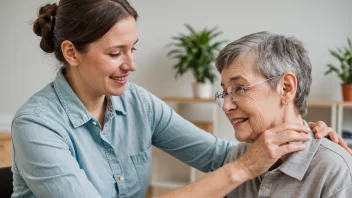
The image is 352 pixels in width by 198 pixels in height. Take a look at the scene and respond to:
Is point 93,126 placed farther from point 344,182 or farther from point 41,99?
point 344,182

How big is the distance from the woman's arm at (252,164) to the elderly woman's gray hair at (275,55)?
154 millimetres

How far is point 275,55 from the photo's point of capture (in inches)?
50.6

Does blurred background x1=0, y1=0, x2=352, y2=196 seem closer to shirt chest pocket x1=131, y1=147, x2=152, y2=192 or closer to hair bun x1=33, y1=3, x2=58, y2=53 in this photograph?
shirt chest pocket x1=131, y1=147, x2=152, y2=192

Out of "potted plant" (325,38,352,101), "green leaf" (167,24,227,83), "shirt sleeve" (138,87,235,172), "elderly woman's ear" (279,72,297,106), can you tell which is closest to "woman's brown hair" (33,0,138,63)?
"shirt sleeve" (138,87,235,172)

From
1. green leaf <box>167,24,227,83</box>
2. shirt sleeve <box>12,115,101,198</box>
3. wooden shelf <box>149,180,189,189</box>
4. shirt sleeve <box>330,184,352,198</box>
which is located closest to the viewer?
shirt sleeve <box>330,184,352,198</box>

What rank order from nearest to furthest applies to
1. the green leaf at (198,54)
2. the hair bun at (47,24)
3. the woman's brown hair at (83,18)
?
the woman's brown hair at (83,18)
the hair bun at (47,24)
the green leaf at (198,54)

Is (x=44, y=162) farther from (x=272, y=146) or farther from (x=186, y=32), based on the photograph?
(x=186, y=32)

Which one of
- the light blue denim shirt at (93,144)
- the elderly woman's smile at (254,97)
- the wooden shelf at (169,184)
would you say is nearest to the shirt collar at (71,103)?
the light blue denim shirt at (93,144)

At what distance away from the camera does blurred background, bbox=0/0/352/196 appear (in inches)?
133

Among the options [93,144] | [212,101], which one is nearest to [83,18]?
[93,144]

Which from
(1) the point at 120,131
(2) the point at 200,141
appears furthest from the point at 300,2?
(1) the point at 120,131

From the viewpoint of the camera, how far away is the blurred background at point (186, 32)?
3.38 meters

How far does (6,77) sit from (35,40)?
1.60 feet

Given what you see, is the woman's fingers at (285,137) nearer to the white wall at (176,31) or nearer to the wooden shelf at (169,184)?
the white wall at (176,31)
